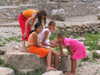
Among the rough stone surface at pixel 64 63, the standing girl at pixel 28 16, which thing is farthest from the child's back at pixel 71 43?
the standing girl at pixel 28 16

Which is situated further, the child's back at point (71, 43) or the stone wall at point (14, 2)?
the stone wall at point (14, 2)

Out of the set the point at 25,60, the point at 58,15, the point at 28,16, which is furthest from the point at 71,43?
the point at 58,15

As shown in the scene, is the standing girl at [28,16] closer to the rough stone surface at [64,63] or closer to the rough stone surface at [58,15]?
the rough stone surface at [64,63]

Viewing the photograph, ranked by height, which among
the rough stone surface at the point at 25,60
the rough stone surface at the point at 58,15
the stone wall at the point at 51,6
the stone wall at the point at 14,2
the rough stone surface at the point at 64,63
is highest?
the stone wall at the point at 14,2

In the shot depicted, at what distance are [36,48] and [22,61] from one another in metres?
0.44

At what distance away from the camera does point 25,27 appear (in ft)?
14.8

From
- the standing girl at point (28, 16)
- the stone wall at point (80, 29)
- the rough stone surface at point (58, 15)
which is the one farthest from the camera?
the rough stone surface at point (58, 15)

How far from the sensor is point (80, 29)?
9570mm

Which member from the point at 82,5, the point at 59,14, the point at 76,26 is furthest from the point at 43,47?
the point at 82,5

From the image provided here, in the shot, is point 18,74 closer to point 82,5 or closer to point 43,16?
point 43,16

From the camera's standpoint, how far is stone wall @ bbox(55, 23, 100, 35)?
9.13 meters

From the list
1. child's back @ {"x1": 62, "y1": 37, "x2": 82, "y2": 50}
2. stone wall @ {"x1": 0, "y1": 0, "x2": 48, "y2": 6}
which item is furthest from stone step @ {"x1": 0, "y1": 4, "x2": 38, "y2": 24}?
child's back @ {"x1": 62, "y1": 37, "x2": 82, "y2": 50}

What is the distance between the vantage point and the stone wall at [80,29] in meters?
9.13

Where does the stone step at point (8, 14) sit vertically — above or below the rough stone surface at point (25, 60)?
above
